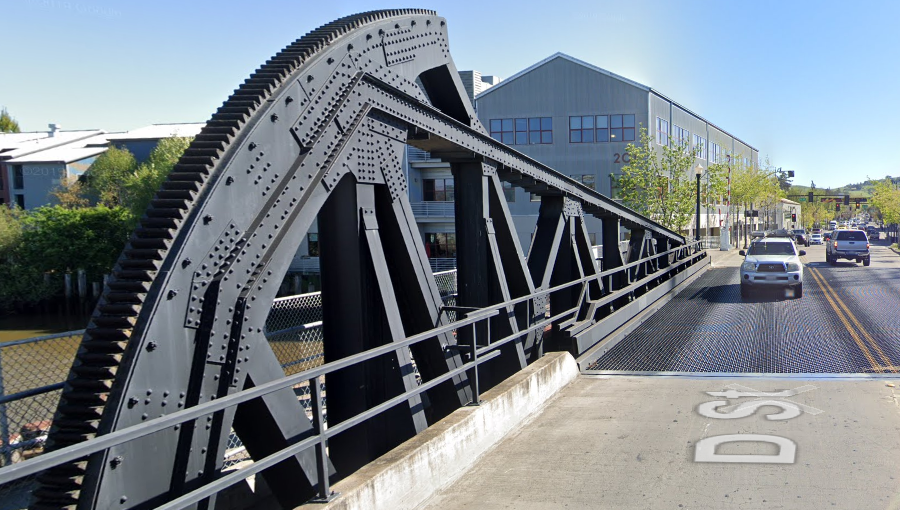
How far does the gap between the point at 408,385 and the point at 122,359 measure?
2980 mm

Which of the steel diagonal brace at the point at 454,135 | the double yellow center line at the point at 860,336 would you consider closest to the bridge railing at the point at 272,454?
the steel diagonal brace at the point at 454,135

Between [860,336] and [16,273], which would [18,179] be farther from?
[860,336]

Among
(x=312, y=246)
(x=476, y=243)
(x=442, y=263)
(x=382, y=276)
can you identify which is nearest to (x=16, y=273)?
(x=312, y=246)

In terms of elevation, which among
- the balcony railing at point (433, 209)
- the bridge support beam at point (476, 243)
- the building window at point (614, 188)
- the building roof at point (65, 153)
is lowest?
the bridge support beam at point (476, 243)

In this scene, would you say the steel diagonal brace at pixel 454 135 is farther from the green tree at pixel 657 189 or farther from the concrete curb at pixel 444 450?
the green tree at pixel 657 189

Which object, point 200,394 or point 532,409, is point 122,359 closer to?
point 200,394

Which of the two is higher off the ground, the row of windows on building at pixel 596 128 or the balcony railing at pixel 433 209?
the row of windows on building at pixel 596 128

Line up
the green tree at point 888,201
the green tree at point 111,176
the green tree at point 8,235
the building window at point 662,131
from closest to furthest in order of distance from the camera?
1. the building window at point 662,131
2. the green tree at point 8,235
3. the green tree at point 111,176
4. the green tree at point 888,201

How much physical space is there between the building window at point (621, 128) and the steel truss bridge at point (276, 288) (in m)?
45.3

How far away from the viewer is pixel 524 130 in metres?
54.0

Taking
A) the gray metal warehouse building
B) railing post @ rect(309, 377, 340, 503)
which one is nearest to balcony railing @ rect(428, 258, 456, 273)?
the gray metal warehouse building

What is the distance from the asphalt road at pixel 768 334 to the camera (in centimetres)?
1172

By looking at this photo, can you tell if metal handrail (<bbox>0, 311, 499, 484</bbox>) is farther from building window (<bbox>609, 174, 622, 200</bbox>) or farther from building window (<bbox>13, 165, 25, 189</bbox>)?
building window (<bbox>13, 165, 25, 189</bbox>)

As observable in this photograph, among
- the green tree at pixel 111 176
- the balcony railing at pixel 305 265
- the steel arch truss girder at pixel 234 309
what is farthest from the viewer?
the green tree at pixel 111 176
